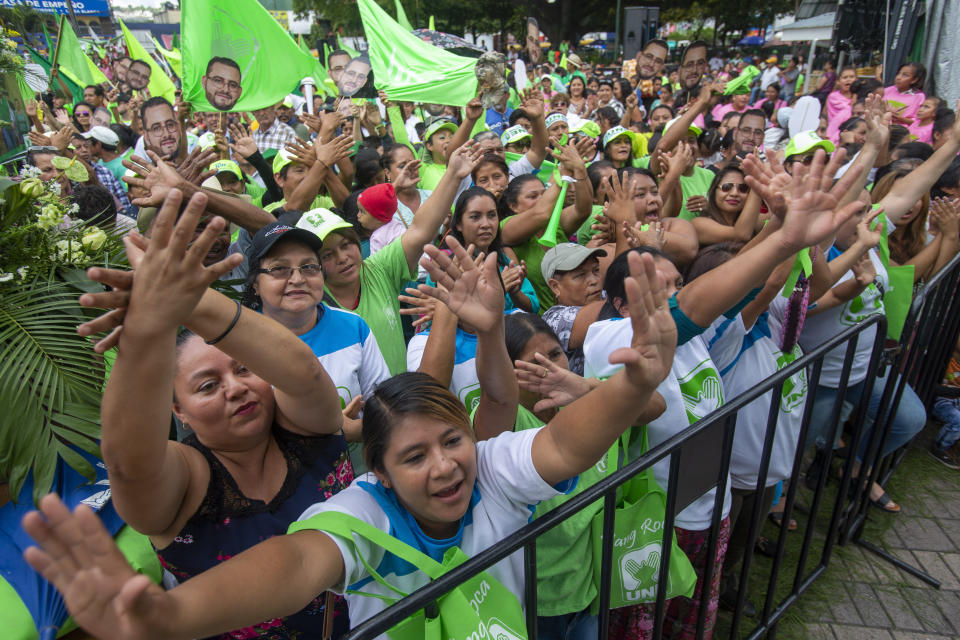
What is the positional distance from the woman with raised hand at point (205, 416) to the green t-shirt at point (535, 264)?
A: 2238mm

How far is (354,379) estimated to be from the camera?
228 cm

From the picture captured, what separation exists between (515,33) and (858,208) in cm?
3880

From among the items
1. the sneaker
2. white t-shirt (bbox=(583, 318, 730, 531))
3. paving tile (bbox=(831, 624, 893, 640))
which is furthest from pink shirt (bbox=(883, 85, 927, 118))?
white t-shirt (bbox=(583, 318, 730, 531))

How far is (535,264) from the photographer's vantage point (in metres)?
3.86

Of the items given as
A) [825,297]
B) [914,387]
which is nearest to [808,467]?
[914,387]

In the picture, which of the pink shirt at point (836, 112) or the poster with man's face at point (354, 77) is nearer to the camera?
the poster with man's face at point (354, 77)

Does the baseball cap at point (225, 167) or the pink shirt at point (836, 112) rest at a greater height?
A: the pink shirt at point (836, 112)

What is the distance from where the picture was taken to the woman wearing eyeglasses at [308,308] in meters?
2.25

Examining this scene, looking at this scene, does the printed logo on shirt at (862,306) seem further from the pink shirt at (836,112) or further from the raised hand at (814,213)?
the pink shirt at (836,112)

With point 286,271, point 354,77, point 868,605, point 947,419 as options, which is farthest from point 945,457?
point 354,77

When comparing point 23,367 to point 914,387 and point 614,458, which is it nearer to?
point 614,458

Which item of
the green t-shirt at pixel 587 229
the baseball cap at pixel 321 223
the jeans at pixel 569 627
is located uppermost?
the baseball cap at pixel 321 223

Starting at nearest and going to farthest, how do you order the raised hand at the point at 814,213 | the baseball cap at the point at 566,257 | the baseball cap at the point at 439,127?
the raised hand at the point at 814,213
the baseball cap at the point at 566,257
the baseball cap at the point at 439,127

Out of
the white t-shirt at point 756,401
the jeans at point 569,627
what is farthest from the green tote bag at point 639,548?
the white t-shirt at point 756,401
